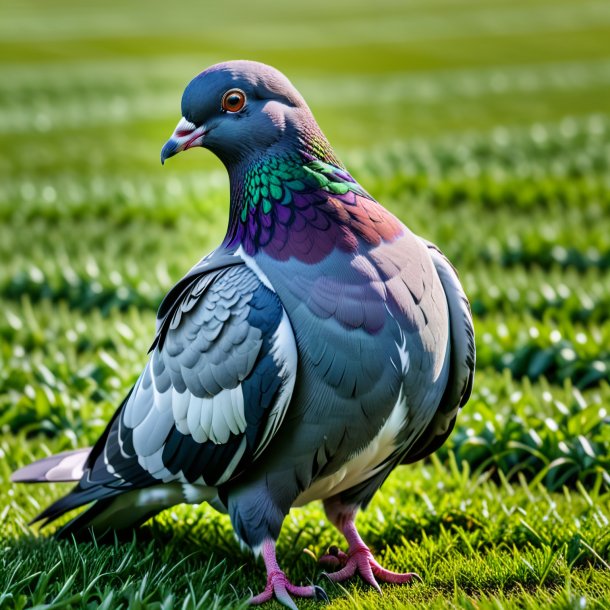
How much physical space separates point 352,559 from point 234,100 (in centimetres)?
159

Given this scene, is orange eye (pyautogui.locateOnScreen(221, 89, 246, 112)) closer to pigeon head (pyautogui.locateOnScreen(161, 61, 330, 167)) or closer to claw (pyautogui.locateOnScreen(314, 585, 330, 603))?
pigeon head (pyautogui.locateOnScreen(161, 61, 330, 167))

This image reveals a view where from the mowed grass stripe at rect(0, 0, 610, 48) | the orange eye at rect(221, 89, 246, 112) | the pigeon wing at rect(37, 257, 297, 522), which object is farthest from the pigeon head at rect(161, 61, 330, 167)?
the mowed grass stripe at rect(0, 0, 610, 48)

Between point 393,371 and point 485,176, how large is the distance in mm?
6364

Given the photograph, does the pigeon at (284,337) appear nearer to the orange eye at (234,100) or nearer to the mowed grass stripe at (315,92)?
the orange eye at (234,100)

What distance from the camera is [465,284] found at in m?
6.45

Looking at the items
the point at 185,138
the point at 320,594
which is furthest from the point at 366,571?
the point at 185,138

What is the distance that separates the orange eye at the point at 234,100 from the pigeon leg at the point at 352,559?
142cm

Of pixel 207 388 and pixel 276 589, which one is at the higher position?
pixel 207 388

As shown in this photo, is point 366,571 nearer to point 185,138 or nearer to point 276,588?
point 276,588

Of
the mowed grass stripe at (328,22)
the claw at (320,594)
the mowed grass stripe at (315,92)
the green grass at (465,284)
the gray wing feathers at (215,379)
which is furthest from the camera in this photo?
the mowed grass stripe at (328,22)

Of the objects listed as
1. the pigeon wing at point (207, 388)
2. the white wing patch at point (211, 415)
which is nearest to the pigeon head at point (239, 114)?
the pigeon wing at point (207, 388)

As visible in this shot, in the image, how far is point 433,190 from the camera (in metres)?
8.69

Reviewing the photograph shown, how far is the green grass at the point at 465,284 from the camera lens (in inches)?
128

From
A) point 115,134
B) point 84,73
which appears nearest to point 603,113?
point 115,134
